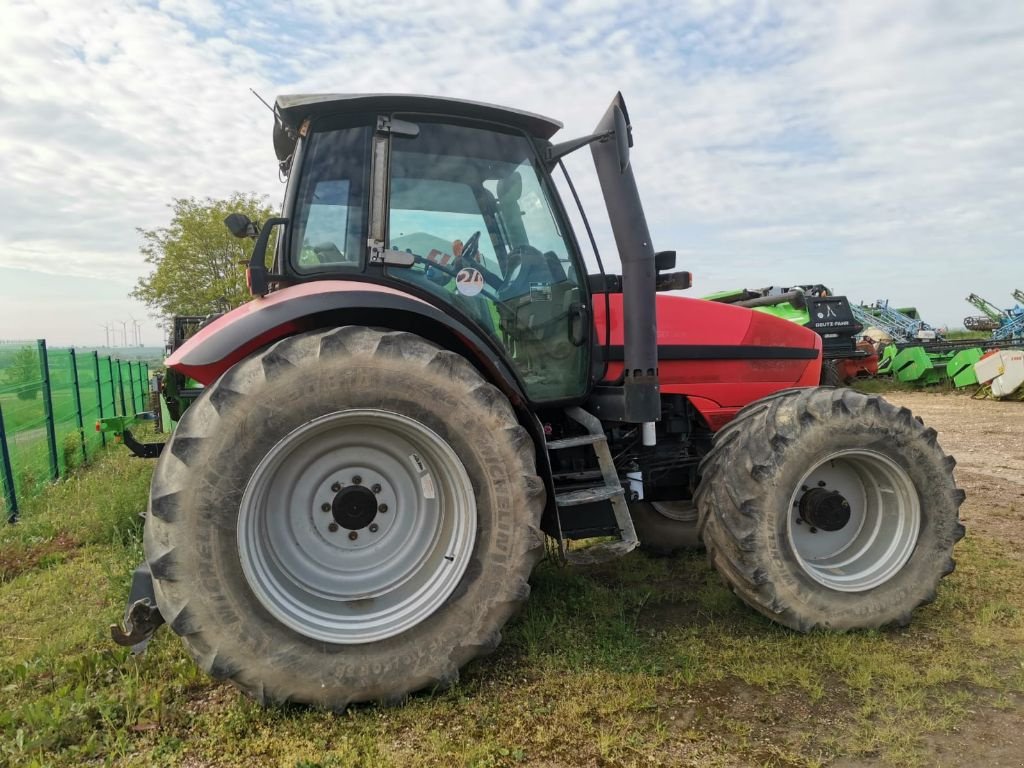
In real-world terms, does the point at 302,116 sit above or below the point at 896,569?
above

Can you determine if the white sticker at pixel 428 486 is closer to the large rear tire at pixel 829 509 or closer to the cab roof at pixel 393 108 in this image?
the large rear tire at pixel 829 509

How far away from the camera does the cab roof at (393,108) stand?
9.86 feet

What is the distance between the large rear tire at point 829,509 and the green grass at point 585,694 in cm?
20

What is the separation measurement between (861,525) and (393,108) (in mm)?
3152

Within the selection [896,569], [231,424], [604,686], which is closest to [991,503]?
[896,569]

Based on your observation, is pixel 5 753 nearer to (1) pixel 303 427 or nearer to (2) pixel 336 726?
(2) pixel 336 726

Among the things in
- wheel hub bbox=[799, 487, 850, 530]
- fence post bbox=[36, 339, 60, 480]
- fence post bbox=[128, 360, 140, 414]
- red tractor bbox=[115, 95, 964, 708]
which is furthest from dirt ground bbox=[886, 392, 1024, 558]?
fence post bbox=[128, 360, 140, 414]

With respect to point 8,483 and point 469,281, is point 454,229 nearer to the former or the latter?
point 469,281

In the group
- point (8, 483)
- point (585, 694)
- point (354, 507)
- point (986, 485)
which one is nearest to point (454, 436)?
point (354, 507)

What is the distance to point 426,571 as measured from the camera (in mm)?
2914

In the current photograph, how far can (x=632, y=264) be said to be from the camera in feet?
10.6

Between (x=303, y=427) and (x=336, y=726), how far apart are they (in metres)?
1.10

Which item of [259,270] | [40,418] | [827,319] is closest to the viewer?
[259,270]

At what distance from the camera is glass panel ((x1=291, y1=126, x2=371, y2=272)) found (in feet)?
10.1
